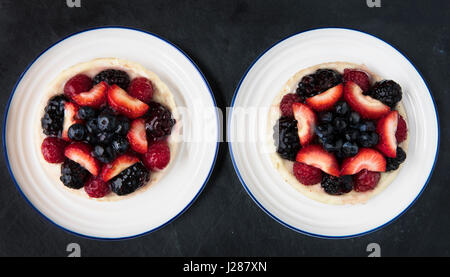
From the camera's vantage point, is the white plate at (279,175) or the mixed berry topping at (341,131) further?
the white plate at (279,175)

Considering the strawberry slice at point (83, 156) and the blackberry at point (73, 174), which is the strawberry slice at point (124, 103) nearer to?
the strawberry slice at point (83, 156)

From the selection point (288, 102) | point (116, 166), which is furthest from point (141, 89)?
point (288, 102)

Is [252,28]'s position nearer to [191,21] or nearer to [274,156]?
[191,21]

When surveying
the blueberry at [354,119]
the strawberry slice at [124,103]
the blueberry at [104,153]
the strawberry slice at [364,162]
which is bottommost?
the strawberry slice at [364,162]

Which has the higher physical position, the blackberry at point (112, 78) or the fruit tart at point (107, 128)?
the blackberry at point (112, 78)

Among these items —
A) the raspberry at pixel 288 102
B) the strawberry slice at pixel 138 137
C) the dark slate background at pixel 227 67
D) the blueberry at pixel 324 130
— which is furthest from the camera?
the dark slate background at pixel 227 67

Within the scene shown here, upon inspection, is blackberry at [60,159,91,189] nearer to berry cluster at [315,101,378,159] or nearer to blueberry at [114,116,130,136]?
blueberry at [114,116,130,136]

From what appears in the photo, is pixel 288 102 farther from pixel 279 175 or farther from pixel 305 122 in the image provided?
pixel 279 175

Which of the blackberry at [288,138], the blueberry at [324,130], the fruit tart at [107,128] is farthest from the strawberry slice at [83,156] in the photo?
the blueberry at [324,130]
